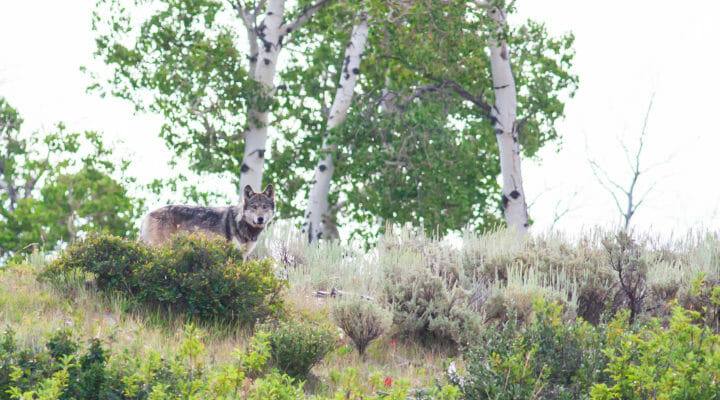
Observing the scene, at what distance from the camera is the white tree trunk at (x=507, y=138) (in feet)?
56.9

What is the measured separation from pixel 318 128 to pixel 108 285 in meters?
13.7

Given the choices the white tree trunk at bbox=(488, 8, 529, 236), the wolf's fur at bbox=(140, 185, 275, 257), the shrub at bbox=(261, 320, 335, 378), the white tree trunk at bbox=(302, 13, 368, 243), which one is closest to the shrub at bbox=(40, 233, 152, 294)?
the wolf's fur at bbox=(140, 185, 275, 257)

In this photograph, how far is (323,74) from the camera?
72.9 ft

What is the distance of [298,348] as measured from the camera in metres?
6.92

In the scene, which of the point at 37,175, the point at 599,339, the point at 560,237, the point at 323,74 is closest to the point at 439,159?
the point at 323,74

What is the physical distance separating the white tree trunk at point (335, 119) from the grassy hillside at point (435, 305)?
6.05 meters

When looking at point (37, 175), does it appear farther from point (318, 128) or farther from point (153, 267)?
point (153, 267)

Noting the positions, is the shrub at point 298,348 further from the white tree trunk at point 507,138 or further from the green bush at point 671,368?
the white tree trunk at point 507,138

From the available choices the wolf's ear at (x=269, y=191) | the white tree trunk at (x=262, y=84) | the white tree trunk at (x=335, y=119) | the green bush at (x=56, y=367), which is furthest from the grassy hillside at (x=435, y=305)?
the white tree trunk at (x=262, y=84)

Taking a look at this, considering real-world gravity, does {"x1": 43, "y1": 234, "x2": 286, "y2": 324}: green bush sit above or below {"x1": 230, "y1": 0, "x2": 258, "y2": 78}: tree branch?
below

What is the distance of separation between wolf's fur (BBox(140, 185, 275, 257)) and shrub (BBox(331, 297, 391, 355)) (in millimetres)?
3206

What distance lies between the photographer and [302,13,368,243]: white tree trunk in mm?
18094

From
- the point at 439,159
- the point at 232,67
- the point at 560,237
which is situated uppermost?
the point at 232,67

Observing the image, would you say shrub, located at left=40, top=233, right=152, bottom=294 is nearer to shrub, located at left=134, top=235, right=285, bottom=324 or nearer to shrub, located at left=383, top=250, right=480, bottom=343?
shrub, located at left=134, top=235, right=285, bottom=324
